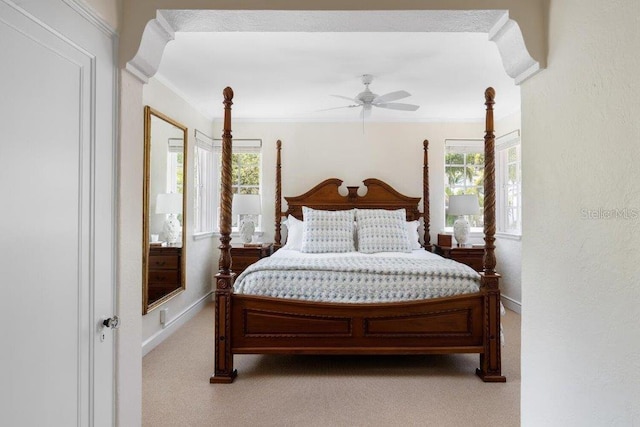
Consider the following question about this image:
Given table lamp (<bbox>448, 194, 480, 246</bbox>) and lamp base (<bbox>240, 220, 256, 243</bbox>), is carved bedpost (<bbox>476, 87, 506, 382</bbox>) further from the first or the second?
lamp base (<bbox>240, 220, 256, 243</bbox>)

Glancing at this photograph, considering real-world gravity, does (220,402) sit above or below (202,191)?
below

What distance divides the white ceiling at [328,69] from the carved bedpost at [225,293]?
48cm

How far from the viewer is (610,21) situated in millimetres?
958

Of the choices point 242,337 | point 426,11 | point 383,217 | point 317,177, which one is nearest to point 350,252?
point 383,217

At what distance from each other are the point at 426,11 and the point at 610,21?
0.55m

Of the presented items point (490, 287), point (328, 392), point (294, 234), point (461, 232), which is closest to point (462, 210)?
point (461, 232)

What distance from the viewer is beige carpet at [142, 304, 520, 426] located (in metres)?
2.29

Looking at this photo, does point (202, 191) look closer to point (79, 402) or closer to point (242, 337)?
point (242, 337)

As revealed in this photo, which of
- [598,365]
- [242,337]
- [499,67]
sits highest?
[499,67]

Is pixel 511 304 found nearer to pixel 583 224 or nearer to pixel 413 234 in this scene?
pixel 413 234

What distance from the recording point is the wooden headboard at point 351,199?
4902 mm

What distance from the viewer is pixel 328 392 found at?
2609mm

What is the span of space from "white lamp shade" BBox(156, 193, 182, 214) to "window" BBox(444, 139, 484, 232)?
11.1ft

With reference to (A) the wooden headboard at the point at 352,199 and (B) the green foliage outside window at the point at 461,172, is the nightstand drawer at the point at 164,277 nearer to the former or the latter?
(A) the wooden headboard at the point at 352,199
